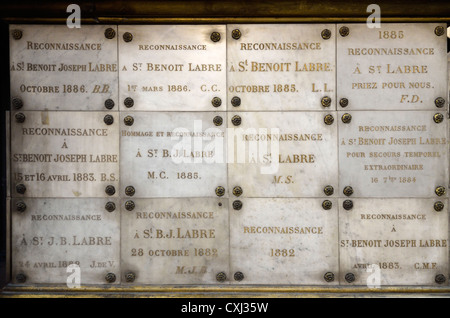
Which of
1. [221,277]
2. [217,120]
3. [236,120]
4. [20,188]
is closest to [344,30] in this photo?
[236,120]

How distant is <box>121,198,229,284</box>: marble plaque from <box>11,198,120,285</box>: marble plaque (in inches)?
8.4

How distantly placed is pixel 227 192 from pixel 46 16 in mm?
3290

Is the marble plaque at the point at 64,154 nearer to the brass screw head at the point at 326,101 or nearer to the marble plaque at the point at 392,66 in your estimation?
the brass screw head at the point at 326,101

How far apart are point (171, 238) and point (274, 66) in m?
2.66

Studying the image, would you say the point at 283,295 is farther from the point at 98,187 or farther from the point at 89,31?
the point at 89,31

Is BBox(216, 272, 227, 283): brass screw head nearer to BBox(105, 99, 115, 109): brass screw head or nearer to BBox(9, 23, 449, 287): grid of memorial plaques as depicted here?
BBox(9, 23, 449, 287): grid of memorial plaques

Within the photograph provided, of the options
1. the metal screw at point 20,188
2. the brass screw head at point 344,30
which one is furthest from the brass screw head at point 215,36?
the metal screw at point 20,188

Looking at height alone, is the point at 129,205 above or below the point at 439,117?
below

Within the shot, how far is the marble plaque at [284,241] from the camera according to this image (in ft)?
13.5

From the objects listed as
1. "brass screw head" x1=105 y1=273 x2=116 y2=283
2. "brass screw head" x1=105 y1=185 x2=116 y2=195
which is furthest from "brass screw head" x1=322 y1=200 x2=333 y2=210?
"brass screw head" x1=105 y1=273 x2=116 y2=283

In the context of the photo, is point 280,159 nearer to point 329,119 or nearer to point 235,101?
point 329,119

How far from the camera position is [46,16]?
406 cm

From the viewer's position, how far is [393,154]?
13.5 feet
